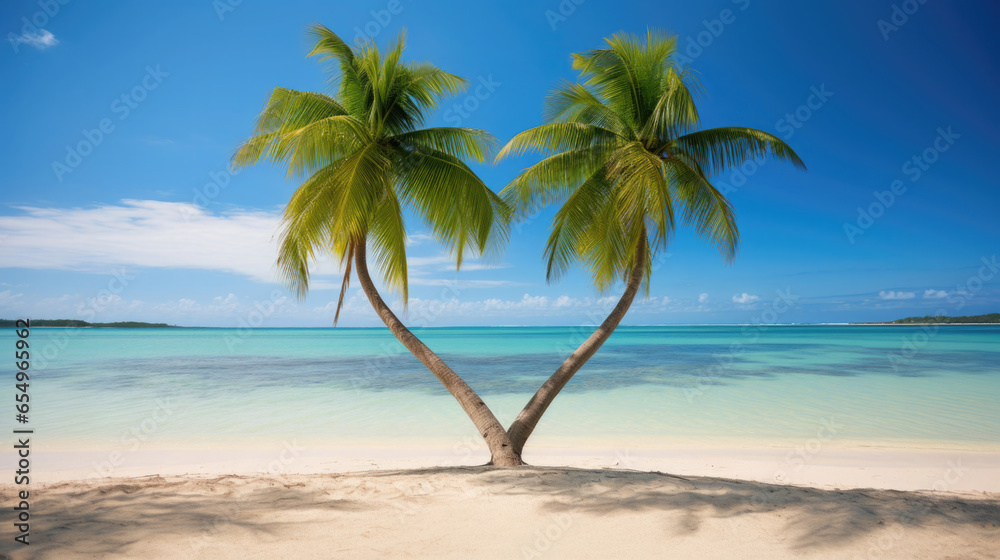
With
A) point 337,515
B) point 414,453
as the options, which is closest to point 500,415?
A: point 414,453

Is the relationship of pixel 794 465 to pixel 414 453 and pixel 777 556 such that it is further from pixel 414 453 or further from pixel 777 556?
pixel 414 453

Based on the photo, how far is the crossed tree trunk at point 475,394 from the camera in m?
5.99

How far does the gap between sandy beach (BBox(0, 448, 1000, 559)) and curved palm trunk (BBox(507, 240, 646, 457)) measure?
846 millimetres

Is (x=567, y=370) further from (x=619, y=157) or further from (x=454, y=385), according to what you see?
(x=619, y=157)

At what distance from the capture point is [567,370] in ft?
20.7

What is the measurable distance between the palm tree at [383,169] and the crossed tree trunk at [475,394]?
18mm

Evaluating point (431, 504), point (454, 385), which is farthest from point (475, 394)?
point (431, 504)

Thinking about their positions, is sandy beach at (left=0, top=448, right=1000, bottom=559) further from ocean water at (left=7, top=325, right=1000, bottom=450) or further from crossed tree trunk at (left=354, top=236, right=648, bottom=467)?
ocean water at (left=7, top=325, right=1000, bottom=450)

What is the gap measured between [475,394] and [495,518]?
2.50 m

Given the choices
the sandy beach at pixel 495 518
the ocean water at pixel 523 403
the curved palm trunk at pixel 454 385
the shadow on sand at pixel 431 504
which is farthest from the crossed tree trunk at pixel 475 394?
the ocean water at pixel 523 403

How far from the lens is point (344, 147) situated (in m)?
6.53

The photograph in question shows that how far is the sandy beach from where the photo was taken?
320cm

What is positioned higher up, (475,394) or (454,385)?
(454,385)

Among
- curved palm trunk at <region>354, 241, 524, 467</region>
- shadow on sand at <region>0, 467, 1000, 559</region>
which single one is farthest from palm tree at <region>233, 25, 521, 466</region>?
shadow on sand at <region>0, 467, 1000, 559</region>
